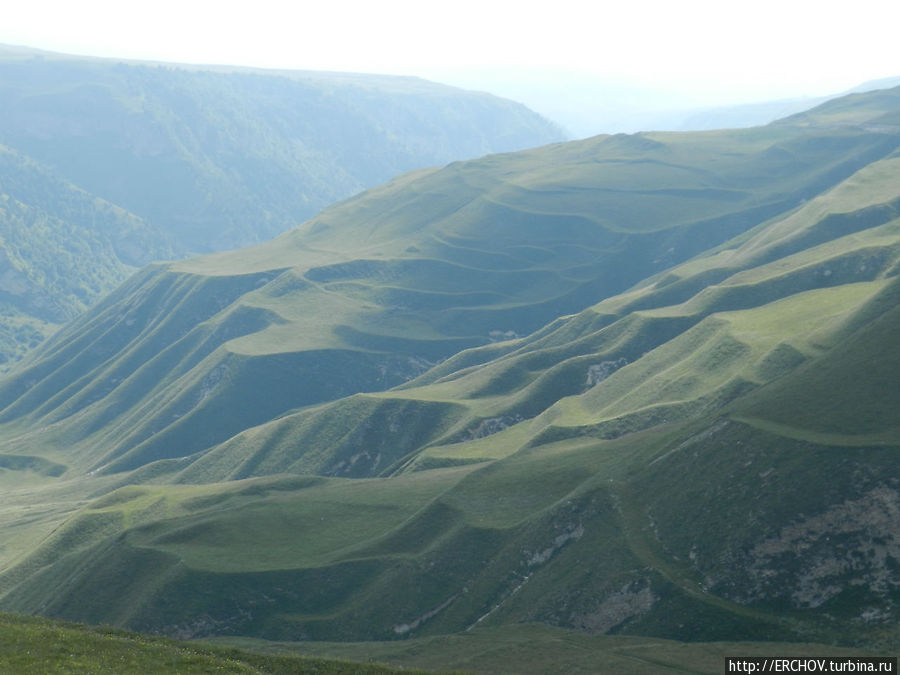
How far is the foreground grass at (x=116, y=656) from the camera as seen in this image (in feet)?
223

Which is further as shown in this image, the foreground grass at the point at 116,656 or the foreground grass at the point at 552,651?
the foreground grass at the point at 552,651

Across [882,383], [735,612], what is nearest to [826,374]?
[882,383]

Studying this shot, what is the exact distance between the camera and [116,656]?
72.9 metres

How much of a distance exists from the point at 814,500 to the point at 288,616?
253ft

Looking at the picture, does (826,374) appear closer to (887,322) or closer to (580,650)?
(887,322)

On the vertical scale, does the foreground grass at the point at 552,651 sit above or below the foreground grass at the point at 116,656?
below

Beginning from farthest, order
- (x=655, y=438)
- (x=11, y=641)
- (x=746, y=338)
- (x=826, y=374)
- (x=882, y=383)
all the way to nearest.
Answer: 1. (x=746, y=338)
2. (x=655, y=438)
3. (x=826, y=374)
4. (x=882, y=383)
5. (x=11, y=641)

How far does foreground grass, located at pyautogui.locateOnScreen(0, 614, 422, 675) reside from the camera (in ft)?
223

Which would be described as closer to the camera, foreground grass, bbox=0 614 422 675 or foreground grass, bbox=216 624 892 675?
foreground grass, bbox=0 614 422 675

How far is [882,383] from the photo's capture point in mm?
128500

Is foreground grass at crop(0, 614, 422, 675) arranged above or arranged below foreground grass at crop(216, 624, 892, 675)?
above

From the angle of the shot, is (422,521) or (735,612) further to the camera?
(422,521)

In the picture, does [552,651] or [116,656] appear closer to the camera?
[116,656]

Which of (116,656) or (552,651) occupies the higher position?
(116,656)
